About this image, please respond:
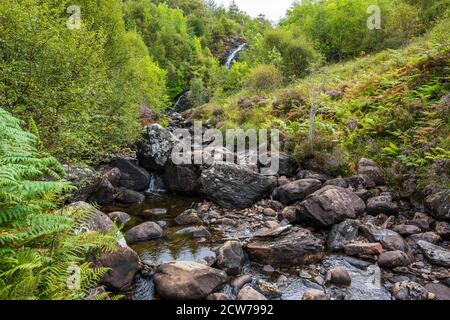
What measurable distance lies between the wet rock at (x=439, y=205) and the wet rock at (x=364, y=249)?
1962 millimetres

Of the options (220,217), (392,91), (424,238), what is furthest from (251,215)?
(392,91)

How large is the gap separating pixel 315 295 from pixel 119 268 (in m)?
3.65

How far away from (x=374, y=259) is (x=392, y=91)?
28.3ft

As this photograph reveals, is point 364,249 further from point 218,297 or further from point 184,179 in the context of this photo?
point 184,179

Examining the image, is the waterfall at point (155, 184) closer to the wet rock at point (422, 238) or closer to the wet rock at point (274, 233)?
the wet rock at point (274, 233)

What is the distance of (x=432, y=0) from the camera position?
78.6ft

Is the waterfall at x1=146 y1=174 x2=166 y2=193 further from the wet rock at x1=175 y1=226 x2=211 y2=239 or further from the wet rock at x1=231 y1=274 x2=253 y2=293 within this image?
the wet rock at x1=231 y1=274 x2=253 y2=293

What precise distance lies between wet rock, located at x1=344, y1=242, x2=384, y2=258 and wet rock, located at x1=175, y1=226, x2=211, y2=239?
348cm

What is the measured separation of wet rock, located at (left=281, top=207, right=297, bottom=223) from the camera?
8759 mm

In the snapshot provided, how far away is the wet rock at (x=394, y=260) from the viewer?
21.1 feet

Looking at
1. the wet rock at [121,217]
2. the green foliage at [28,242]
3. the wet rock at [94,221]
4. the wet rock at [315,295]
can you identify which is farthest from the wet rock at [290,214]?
the green foliage at [28,242]

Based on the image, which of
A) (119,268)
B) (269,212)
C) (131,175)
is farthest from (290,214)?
(131,175)

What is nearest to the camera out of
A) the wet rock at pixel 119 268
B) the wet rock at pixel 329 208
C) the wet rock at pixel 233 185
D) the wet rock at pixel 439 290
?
the wet rock at pixel 439 290
